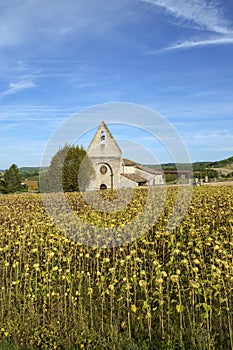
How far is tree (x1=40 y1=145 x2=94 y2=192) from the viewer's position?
3435cm

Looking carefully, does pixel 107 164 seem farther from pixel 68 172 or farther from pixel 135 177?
pixel 68 172

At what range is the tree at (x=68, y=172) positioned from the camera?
3435cm

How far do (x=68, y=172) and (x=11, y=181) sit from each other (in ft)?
144

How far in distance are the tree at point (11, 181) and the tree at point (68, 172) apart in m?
39.2

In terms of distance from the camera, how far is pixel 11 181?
7681cm

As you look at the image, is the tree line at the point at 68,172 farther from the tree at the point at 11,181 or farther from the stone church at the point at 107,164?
the tree at the point at 11,181

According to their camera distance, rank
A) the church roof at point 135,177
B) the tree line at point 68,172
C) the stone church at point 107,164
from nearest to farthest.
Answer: the tree line at point 68,172 → the stone church at point 107,164 → the church roof at point 135,177

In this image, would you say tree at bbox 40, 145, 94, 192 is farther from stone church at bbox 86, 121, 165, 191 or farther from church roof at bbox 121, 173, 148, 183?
church roof at bbox 121, 173, 148, 183

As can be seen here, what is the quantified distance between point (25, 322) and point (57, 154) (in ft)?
110

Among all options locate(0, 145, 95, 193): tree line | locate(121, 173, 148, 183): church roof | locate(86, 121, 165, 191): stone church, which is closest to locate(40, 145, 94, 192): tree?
locate(0, 145, 95, 193): tree line

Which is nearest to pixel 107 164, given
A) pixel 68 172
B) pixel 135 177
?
pixel 135 177

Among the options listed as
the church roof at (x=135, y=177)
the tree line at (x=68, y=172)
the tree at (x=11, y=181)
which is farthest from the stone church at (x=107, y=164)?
the tree at (x=11, y=181)

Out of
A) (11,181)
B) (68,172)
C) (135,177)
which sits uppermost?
(11,181)

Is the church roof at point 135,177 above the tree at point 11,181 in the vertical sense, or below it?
below
